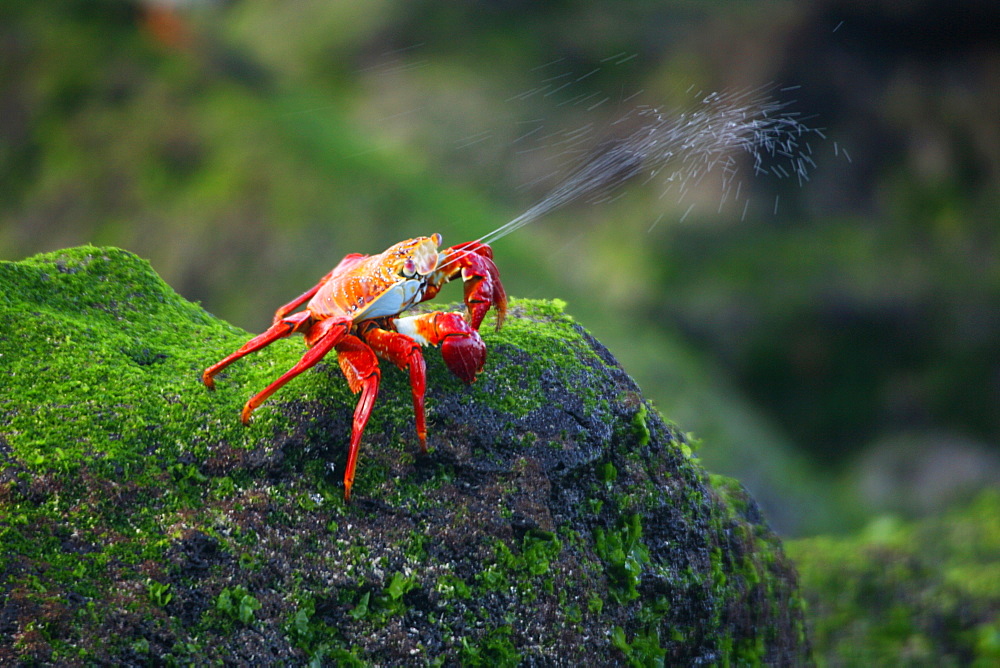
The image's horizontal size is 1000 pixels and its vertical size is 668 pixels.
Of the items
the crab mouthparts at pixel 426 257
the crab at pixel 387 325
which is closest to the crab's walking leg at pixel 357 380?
the crab at pixel 387 325

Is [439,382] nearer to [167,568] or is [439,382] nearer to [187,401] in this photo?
[187,401]

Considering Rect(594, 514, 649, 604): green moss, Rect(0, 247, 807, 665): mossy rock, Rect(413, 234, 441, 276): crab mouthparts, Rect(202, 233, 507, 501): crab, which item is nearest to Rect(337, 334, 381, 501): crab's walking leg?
Rect(202, 233, 507, 501): crab

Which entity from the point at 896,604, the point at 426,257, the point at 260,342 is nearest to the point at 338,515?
the point at 260,342

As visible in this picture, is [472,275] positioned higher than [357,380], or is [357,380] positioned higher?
[472,275]

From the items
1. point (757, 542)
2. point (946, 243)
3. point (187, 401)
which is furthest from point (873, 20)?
point (187, 401)

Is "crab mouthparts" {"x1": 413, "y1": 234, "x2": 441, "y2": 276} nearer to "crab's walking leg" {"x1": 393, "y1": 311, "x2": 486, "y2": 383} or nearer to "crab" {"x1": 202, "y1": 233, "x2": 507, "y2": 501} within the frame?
"crab" {"x1": 202, "y1": 233, "x2": 507, "y2": 501}

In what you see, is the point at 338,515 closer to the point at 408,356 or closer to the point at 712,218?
the point at 408,356

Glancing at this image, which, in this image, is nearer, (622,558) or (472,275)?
(622,558)
